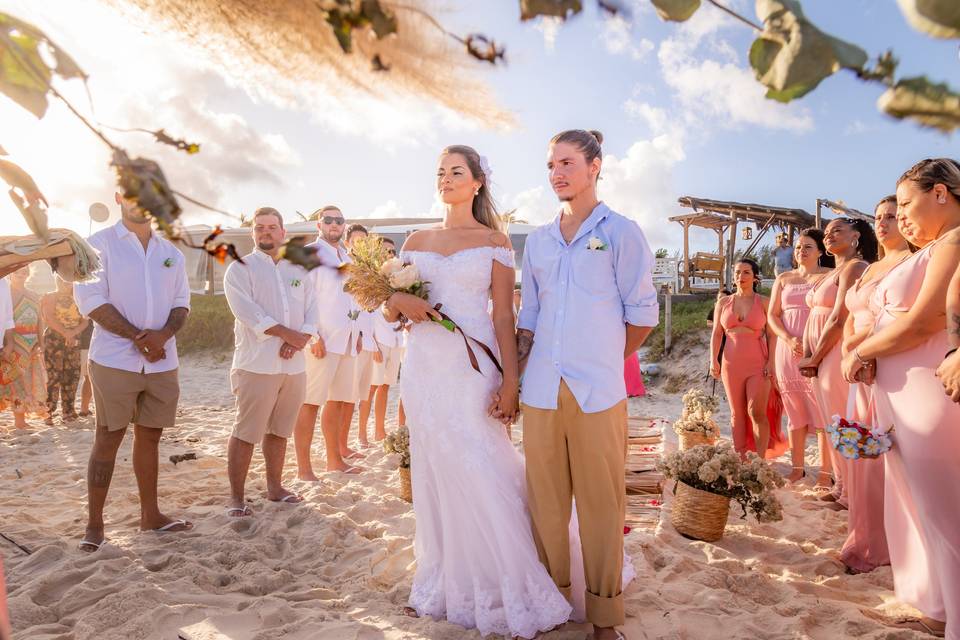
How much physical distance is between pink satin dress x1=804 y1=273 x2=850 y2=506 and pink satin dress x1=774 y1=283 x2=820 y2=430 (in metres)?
0.33

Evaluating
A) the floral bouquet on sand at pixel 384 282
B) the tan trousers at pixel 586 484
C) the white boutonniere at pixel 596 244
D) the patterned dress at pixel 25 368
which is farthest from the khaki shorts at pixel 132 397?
the patterned dress at pixel 25 368

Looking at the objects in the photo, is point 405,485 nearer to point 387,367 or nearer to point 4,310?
point 387,367

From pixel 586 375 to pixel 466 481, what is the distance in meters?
0.87

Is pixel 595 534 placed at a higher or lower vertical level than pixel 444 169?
lower

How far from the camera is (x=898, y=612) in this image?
10.3 feet

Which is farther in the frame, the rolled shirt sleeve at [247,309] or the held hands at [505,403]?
the rolled shirt sleeve at [247,309]

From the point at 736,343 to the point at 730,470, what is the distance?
8.76ft

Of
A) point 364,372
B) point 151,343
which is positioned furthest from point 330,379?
point 151,343

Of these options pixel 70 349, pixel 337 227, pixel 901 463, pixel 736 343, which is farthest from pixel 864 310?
pixel 70 349

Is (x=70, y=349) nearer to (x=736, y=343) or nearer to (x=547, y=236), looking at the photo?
(x=547, y=236)

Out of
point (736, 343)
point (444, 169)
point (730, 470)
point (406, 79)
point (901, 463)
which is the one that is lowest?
point (730, 470)

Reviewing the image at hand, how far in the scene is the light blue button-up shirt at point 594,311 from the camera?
2816 millimetres

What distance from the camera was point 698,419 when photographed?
6.55 m

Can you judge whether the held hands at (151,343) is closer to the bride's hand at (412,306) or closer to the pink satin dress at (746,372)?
the bride's hand at (412,306)
